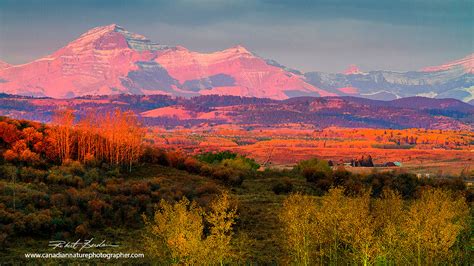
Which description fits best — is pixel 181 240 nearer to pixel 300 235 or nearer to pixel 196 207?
pixel 300 235

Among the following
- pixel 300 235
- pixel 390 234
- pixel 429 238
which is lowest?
pixel 300 235

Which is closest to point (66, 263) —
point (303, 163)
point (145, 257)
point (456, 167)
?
point (145, 257)

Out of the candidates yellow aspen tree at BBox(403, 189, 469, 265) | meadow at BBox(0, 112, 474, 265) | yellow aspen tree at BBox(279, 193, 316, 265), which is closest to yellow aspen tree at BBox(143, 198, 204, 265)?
meadow at BBox(0, 112, 474, 265)

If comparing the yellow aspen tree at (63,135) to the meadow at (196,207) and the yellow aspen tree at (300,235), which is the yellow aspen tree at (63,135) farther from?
the yellow aspen tree at (300,235)

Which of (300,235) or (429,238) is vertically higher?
(429,238)

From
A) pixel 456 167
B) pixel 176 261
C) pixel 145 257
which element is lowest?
pixel 456 167

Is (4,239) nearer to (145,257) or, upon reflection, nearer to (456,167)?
(145,257)

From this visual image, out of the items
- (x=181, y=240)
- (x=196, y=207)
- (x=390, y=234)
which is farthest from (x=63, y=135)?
(x=390, y=234)

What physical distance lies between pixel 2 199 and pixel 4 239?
8.57 metres

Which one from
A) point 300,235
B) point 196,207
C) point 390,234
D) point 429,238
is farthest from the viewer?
point 196,207

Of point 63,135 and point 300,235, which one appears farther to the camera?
point 63,135

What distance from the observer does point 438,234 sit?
945 inches

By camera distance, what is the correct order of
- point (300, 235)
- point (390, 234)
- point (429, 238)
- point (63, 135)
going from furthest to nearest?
point (63, 135) < point (300, 235) < point (429, 238) < point (390, 234)

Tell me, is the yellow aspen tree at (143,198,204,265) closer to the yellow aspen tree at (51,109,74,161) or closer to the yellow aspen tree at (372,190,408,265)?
the yellow aspen tree at (372,190,408,265)
